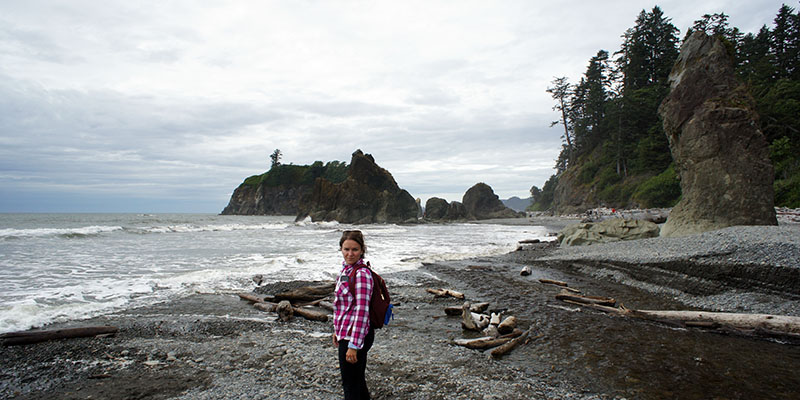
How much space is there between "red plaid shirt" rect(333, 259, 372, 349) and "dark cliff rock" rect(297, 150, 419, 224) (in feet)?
176

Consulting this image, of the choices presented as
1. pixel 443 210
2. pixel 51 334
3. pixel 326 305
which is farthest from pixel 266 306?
pixel 443 210

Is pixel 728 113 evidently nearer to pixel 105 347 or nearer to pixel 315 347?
pixel 315 347

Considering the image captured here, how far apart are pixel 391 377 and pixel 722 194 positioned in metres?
12.5

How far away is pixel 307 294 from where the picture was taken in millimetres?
8016

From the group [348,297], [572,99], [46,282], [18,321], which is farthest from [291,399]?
[572,99]

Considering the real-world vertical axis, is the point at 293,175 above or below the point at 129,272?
above

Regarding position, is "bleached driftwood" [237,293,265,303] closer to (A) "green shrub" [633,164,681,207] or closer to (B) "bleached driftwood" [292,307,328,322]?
(B) "bleached driftwood" [292,307,328,322]

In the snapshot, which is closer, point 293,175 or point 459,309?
point 459,309

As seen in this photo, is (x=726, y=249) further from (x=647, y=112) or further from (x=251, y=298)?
(x=647, y=112)

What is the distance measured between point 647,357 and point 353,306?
12.8 feet

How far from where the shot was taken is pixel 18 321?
622 cm

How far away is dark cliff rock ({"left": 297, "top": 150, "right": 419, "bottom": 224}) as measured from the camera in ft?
190

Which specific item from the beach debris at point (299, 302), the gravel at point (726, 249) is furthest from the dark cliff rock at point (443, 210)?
the beach debris at point (299, 302)

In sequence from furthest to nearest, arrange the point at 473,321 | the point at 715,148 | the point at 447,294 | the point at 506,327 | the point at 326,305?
the point at 715,148
the point at 447,294
the point at 326,305
the point at 473,321
the point at 506,327
